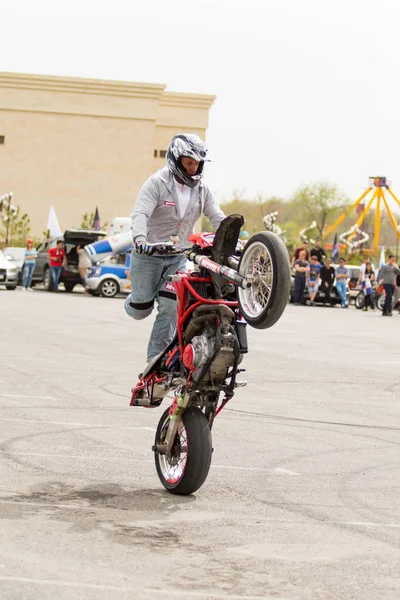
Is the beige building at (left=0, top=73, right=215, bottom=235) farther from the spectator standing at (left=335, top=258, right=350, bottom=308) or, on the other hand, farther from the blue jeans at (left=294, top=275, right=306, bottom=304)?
the blue jeans at (left=294, top=275, right=306, bottom=304)

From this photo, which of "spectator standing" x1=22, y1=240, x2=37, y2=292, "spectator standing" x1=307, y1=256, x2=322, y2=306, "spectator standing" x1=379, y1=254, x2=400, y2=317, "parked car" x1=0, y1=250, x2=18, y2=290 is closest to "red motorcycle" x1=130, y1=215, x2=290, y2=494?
"spectator standing" x1=379, y1=254, x2=400, y2=317

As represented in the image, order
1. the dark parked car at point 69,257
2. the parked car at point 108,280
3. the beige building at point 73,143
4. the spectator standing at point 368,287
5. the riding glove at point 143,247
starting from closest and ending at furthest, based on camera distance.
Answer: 1. the riding glove at point 143,247
2. the spectator standing at point 368,287
3. the parked car at point 108,280
4. the dark parked car at point 69,257
5. the beige building at point 73,143

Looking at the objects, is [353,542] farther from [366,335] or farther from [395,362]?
[366,335]

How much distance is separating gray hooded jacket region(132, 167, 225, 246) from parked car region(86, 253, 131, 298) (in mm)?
30599

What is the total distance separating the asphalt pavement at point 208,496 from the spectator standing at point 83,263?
25.7 m

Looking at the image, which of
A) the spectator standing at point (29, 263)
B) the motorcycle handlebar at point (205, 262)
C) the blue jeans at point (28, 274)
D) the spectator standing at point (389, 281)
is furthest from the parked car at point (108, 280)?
the motorcycle handlebar at point (205, 262)

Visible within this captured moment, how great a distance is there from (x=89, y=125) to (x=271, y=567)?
84.0 m

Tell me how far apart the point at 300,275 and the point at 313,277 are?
1092mm

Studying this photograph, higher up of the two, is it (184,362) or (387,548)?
(184,362)

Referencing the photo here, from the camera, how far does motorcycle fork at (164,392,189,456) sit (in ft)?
21.4

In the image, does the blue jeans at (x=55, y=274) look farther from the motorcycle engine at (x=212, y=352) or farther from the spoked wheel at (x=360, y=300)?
the motorcycle engine at (x=212, y=352)

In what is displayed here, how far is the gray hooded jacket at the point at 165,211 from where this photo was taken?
7.33 meters

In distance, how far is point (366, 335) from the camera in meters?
23.1

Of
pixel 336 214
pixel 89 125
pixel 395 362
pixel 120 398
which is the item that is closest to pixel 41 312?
pixel 395 362
